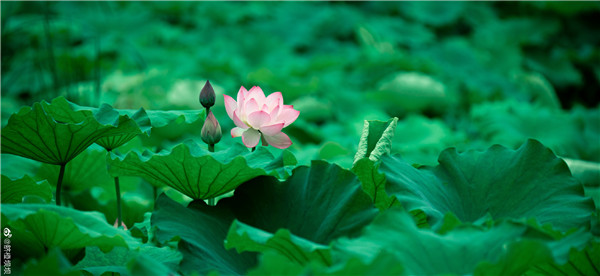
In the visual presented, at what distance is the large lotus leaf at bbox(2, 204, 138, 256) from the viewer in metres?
0.58

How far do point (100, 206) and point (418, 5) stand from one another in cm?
325

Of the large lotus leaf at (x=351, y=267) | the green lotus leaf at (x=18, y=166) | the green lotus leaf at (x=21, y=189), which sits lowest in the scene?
the green lotus leaf at (x=18, y=166)

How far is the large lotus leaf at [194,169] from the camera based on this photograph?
0.67m

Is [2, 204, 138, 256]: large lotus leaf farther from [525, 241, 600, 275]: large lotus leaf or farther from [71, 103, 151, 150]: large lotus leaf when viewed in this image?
[525, 241, 600, 275]: large lotus leaf

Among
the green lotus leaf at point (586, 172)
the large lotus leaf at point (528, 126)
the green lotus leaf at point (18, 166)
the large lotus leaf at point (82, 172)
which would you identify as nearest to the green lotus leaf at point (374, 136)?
the large lotus leaf at point (82, 172)

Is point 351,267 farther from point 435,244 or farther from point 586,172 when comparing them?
point 586,172

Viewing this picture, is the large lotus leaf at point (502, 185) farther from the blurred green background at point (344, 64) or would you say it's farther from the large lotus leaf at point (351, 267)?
the blurred green background at point (344, 64)

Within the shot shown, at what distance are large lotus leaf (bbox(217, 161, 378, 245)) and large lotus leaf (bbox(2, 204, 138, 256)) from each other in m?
0.14

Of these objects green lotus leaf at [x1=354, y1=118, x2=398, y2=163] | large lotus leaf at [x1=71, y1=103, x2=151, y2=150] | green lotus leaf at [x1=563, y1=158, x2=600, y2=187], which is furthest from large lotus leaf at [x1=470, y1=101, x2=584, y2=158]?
large lotus leaf at [x1=71, y1=103, x2=151, y2=150]

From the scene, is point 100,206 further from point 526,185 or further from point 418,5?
point 418,5

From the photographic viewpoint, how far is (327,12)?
146 inches

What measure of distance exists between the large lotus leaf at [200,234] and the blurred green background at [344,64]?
1.70 ft

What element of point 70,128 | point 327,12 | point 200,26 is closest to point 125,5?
point 200,26

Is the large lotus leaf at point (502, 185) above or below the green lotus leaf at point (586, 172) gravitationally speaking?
above
